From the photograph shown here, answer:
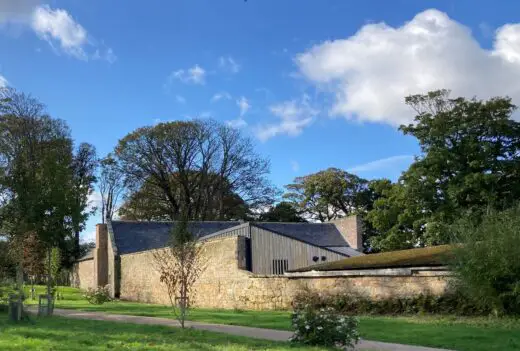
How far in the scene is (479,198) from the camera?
3919 cm

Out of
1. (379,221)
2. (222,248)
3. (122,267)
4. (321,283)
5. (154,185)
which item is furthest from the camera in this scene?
(154,185)

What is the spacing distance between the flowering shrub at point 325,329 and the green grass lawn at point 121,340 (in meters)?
0.40

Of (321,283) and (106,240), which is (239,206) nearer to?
(106,240)

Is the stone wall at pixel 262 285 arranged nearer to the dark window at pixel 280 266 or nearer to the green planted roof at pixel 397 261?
the green planted roof at pixel 397 261

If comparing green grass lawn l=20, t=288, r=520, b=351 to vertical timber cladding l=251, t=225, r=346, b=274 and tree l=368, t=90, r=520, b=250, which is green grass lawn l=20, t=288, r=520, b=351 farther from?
tree l=368, t=90, r=520, b=250

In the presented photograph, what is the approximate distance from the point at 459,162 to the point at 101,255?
30.1 metres

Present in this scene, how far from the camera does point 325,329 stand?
10844 millimetres

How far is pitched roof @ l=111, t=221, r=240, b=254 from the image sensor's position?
151 ft

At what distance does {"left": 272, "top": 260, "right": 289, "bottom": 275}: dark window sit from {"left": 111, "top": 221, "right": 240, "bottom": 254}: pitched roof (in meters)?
14.0

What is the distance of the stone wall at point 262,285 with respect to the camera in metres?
20.0

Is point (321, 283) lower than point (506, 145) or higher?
lower

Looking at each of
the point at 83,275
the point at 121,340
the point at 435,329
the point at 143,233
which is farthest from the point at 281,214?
the point at 121,340

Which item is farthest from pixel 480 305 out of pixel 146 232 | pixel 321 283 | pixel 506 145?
pixel 146 232

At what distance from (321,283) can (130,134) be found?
46.7m
